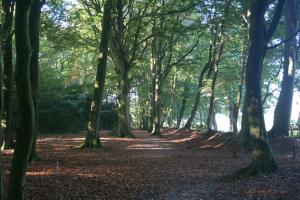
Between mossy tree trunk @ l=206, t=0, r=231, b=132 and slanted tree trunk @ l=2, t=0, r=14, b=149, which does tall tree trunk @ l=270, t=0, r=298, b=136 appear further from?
slanted tree trunk @ l=2, t=0, r=14, b=149

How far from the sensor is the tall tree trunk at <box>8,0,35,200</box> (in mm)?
6031

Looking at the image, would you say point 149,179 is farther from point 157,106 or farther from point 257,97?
point 157,106

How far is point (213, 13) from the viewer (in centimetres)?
2689

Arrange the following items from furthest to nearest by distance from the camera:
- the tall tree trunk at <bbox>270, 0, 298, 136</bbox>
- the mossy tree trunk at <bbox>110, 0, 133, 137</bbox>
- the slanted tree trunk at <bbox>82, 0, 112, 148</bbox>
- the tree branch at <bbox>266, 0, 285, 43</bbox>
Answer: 1. the mossy tree trunk at <bbox>110, 0, 133, 137</bbox>
2. the tall tree trunk at <bbox>270, 0, 298, 136</bbox>
3. the slanted tree trunk at <bbox>82, 0, 112, 148</bbox>
4. the tree branch at <bbox>266, 0, 285, 43</bbox>

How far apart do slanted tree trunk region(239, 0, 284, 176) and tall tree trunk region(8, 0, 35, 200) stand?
6.48 metres

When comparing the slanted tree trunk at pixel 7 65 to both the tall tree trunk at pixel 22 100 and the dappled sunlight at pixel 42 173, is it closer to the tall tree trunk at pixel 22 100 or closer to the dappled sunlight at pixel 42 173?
the dappled sunlight at pixel 42 173

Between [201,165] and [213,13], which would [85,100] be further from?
[201,165]

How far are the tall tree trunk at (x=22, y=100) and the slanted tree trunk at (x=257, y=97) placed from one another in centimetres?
648

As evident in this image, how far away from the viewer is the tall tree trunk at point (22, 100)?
6.03 metres

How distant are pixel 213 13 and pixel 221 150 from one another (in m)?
11.1

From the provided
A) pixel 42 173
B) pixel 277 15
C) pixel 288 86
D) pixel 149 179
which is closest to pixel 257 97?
pixel 277 15

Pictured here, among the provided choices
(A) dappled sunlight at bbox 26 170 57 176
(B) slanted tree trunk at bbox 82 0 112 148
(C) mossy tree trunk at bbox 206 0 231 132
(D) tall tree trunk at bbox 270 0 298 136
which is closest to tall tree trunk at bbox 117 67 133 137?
(C) mossy tree trunk at bbox 206 0 231 132

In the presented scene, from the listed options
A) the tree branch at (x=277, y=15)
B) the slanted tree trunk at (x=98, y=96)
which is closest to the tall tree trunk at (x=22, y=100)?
the tree branch at (x=277, y=15)

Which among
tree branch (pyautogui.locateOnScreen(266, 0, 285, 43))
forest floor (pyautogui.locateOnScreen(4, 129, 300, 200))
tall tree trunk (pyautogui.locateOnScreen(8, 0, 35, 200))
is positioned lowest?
forest floor (pyautogui.locateOnScreen(4, 129, 300, 200))
